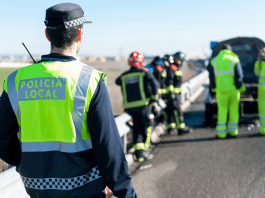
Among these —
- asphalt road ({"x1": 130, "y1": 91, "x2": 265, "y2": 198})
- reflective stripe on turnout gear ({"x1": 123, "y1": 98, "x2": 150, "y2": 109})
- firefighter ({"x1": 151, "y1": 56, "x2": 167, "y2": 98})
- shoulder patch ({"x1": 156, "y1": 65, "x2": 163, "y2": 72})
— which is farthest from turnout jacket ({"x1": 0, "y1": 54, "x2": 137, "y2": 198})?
shoulder patch ({"x1": 156, "y1": 65, "x2": 163, "y2": 72})

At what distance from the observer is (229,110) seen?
7.94m

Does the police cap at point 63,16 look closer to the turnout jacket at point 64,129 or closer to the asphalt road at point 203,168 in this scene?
the turnout jacket at point 64,129

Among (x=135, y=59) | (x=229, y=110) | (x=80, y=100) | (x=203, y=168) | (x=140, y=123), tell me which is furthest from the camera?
(x=229, y=110)

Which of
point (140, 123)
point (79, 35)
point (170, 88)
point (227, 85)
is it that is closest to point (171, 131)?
point (170, 88)

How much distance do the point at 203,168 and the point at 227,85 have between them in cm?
282

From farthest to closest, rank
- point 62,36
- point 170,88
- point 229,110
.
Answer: point 170,88 < point 229,110 < point 62,36

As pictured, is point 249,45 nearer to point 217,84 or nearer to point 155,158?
point 217,84

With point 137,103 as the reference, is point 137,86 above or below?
above

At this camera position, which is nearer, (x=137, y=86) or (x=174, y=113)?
(x=137, y=86)

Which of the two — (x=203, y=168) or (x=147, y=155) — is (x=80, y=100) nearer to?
(x=203, y=168)

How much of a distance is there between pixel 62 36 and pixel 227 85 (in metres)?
6.35

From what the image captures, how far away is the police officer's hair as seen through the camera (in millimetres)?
2010

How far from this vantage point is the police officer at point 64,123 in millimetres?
1927

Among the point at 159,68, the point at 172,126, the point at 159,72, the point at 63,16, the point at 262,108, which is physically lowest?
the point at 172,126
